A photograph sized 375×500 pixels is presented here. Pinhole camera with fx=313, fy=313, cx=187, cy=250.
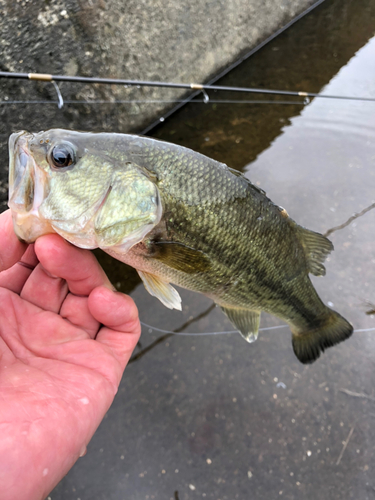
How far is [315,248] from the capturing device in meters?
1.73

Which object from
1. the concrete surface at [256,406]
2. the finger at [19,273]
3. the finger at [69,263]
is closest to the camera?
the finger at [69,263]

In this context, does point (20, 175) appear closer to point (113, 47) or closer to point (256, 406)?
point (256, 406)

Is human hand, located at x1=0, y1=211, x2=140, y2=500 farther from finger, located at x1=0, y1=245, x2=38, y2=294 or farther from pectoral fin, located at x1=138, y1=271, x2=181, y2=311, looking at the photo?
pectoral fin, located at x1=138, y1=271, x2=181, y2=311

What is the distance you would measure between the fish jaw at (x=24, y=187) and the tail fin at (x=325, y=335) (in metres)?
1.62

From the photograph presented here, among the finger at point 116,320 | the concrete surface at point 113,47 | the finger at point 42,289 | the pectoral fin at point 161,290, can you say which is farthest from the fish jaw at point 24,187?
the concrete surface at point 113,47

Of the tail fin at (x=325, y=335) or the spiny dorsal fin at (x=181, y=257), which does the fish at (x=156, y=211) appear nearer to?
the spiny dorsal fin at (x=181, y=257)

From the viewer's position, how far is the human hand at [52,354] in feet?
3.23

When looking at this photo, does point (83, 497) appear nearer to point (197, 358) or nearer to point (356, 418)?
point (197, 358)

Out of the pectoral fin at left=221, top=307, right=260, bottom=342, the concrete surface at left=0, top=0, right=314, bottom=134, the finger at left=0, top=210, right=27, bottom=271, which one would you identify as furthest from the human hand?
the concrete surface at left=0, top=0, right=314, bottom=134

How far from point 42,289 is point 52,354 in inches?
11.7

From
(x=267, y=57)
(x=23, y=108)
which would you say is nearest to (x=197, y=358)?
(x=23, y=108)

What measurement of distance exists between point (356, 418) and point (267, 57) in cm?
642

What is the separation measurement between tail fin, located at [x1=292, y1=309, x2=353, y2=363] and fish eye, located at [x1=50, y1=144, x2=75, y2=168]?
1635 millimetres

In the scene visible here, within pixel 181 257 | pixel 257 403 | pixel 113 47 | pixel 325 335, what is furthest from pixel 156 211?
pixel 113 47
